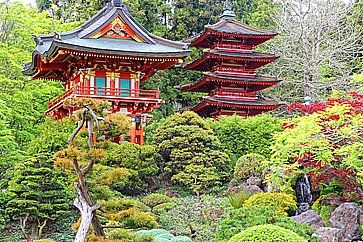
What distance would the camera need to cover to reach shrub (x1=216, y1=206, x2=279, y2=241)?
30.7 feet

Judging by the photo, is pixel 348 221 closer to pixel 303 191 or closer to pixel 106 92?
pixel 303 191

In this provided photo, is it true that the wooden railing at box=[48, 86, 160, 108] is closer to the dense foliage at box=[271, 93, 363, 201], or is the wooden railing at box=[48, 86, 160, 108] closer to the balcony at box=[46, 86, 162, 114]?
the balcony at box=[46, 86, 162, 114]

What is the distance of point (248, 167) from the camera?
16.6m

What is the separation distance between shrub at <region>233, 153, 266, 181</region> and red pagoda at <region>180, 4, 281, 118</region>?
7.12 meters

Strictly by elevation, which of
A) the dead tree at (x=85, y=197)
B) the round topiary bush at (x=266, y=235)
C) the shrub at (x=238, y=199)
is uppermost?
the dead tree at (x=85, y=197)

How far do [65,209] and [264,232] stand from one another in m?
7.70

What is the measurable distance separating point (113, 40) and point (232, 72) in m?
6.67

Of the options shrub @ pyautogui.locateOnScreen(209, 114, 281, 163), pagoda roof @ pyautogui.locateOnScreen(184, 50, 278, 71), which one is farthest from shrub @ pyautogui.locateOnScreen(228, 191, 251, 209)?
pagoda roof @ pyautogui.locateOnScreen(184, 50, 278, 71)

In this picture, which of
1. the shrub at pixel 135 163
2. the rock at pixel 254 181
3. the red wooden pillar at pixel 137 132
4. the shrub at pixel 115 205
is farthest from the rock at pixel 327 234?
the red wooden pillar at pixel 137 132

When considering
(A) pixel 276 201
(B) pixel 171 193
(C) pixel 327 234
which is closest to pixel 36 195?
(B) pixel 171 193

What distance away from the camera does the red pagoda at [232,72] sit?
79.8 feet

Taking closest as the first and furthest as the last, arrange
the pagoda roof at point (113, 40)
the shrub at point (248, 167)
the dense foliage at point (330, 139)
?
1. the dense foliage at point (330, 139)
2. the shrub at point (248, 167)
3. the pagoda roof at point (113, 40)

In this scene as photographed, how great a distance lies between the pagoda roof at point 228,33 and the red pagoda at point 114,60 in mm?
4028

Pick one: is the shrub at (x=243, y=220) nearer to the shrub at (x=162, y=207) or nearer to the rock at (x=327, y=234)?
the rock at (x=327, y=234)
